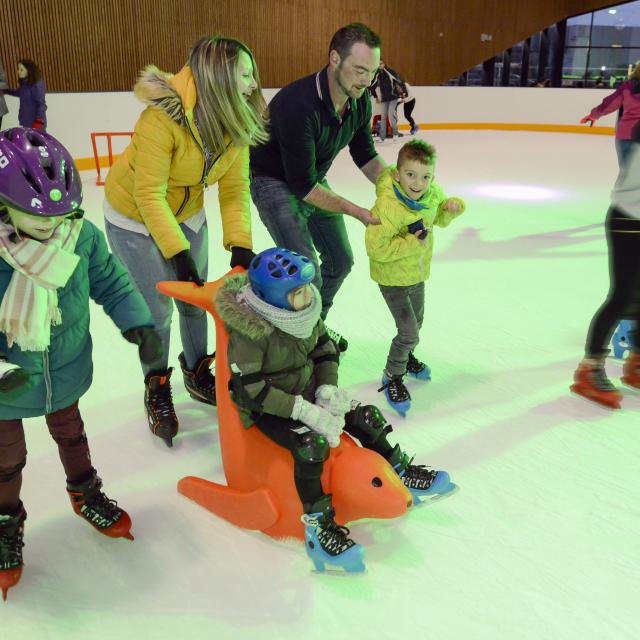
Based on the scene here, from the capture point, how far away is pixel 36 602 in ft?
4.87

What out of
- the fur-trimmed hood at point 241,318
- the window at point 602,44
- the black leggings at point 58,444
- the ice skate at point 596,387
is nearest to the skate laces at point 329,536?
the fur-trimmed hood at point 241,318

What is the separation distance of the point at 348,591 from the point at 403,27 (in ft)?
45.7

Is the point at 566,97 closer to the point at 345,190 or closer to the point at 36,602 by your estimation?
the point at 345,190

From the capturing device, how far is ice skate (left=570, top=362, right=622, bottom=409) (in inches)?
91.9

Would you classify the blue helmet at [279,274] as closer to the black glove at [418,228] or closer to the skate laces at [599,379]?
the black glove at [418,228]

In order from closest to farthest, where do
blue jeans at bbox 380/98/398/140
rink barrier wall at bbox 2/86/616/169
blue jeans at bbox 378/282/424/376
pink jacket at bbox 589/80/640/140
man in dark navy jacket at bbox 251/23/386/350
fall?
man in dark navy jacket at bbox 251/23/386/350 < blue jeans at bbox 378/282/424/376 < pink jacket at bbox 589/80/640/140 < blue jeans at bbox 380/98/398/140 < rink barrier wall at bbox 2/86/616/169

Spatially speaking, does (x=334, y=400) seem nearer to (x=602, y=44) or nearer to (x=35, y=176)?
(x=35, y=176)

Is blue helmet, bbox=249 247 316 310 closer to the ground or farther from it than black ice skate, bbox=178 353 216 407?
farther from it

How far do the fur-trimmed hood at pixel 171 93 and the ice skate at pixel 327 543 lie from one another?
108 cm

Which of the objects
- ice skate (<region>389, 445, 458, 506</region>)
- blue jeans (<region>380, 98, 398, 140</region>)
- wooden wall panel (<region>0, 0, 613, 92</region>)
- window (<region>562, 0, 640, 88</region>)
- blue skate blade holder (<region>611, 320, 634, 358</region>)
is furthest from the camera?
window (<region>562, 0, 640, 88</region>)

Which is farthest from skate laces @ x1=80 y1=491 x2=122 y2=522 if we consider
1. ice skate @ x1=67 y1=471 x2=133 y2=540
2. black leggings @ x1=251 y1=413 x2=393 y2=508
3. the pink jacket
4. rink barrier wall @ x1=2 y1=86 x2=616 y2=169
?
rink barrier wall @ x1=2 y1=86 x2=616 y2=169

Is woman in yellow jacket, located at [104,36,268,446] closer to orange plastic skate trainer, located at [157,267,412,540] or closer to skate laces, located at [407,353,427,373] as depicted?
orange plastic skate trainer, located at [157,267,412,540]

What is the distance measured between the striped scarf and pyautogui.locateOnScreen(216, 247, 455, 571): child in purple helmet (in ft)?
1.29

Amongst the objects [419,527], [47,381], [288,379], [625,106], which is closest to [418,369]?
[419,527]
